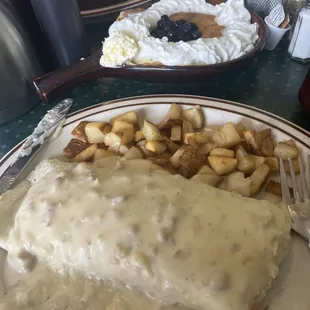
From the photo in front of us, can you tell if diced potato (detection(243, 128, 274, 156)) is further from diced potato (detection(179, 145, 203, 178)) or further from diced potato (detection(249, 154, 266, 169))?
diced potato (detection(179, 145, 203, 178))

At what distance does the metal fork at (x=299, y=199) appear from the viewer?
1.00 metres

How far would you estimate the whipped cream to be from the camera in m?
1.56

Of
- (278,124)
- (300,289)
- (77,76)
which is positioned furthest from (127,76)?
(300,289)

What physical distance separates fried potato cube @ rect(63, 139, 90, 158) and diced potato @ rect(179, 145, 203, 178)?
14.9 inches

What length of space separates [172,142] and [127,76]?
419 millimetres

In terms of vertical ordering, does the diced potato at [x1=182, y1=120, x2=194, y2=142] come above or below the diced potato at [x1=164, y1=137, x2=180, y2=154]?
above

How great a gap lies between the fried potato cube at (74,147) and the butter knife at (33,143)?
0.09 metres

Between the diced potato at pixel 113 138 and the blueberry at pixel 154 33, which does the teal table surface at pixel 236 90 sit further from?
the diced potato at pixel 113 138

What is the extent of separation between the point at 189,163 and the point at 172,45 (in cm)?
66

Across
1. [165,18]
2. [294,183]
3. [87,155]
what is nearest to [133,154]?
[87,155]

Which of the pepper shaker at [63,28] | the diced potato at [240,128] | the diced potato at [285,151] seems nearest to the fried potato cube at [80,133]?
the pepper shaker at [63,28]

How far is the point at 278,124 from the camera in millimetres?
1285

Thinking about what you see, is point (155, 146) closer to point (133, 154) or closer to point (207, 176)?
point (133, 154)

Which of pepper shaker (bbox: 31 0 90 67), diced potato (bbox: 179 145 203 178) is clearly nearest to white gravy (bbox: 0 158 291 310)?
diced potato (bbox: 179 145 203 178)
